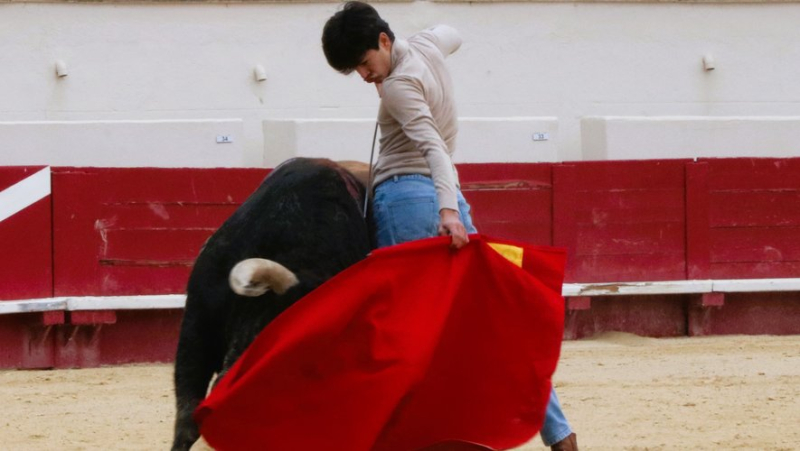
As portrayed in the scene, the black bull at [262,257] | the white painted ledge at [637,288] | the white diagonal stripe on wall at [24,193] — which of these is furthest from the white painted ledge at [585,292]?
the black bull at [262,257]

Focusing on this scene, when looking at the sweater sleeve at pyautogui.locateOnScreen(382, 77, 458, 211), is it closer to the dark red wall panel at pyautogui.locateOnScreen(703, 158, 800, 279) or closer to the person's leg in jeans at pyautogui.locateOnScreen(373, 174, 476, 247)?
the person's leg in jeans at pyautogui.locateOnScreen(373, 174, 476, 247)

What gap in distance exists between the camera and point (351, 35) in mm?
2945

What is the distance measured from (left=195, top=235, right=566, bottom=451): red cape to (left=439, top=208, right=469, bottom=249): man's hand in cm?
4

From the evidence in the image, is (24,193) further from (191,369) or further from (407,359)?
(407,359)

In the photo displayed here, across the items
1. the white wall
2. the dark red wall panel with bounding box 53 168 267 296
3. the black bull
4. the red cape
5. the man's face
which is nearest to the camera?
the red cape

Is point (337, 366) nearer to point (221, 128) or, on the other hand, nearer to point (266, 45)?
point (221, 128)

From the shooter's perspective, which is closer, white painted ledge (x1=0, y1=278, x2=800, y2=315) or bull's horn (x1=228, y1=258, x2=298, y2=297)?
bull's horn (x1=228, y1=258, x2=298, y2=297)

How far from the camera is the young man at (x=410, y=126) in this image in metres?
2.95

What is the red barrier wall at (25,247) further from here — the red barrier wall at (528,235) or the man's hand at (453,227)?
the man's hand at (453,227)

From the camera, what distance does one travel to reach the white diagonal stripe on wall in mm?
6418

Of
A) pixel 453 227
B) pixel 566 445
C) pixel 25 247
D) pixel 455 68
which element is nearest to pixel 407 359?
pixel 453 227

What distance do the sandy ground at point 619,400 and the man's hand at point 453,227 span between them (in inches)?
51.7

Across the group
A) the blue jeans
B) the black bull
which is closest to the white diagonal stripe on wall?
the black bull

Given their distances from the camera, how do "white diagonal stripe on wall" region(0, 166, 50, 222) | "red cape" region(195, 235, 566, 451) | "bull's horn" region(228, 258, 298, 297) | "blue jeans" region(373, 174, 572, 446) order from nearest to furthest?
"bull's horn" region(228, 258, 298, 297) < "red cape" region(195, 235, 566, 451) < "blue jeans" region(373, 174, 572, 446) < "white diagonal stripe on wall" region(0, 166, 50, 222)
